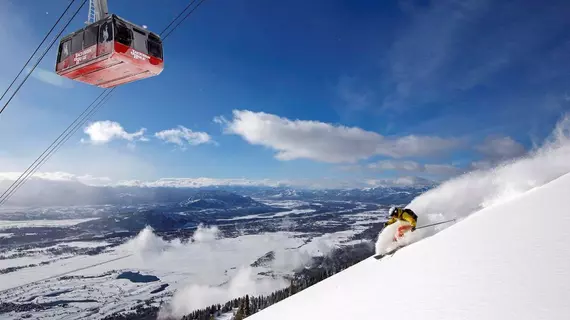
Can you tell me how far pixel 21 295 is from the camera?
463ft

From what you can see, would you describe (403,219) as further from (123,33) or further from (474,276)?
(123,33)

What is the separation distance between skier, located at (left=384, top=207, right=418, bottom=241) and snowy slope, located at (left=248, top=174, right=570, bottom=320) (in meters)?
1.04

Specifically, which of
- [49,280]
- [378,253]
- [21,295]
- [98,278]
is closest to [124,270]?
[98,278]

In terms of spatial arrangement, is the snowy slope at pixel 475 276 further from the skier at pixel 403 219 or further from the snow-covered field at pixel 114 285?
the snow-covered field at pixel 114 285

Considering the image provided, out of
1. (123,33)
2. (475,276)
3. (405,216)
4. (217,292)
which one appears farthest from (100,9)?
(217,292)

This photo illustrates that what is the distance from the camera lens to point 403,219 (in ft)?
27.3

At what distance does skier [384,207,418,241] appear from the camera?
827 cm

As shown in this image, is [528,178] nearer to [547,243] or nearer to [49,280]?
[547,243]

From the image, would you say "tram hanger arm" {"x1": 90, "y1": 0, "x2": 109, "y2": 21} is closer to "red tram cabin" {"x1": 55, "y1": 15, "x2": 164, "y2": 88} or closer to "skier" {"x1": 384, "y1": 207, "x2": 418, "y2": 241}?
"red tram cabin" {"x1": 55, "y1": 15, "x2": 164, "y2": 88}

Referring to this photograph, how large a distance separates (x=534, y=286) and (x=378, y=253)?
16.9ft

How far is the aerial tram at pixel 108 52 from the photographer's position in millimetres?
9562

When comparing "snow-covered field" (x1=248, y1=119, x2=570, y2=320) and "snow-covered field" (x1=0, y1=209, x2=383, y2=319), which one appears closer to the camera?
"snow-covered field" (x1=248, y1=119, x2=570, y2=320)

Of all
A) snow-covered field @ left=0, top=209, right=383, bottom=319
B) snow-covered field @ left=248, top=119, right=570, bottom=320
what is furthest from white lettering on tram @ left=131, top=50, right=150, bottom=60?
snow-covered field @ left=0, top=209, right=383, bottom=319

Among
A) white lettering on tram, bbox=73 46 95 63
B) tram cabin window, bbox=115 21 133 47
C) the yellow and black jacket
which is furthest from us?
white lettering on tram, bbox=73 46 95 63
